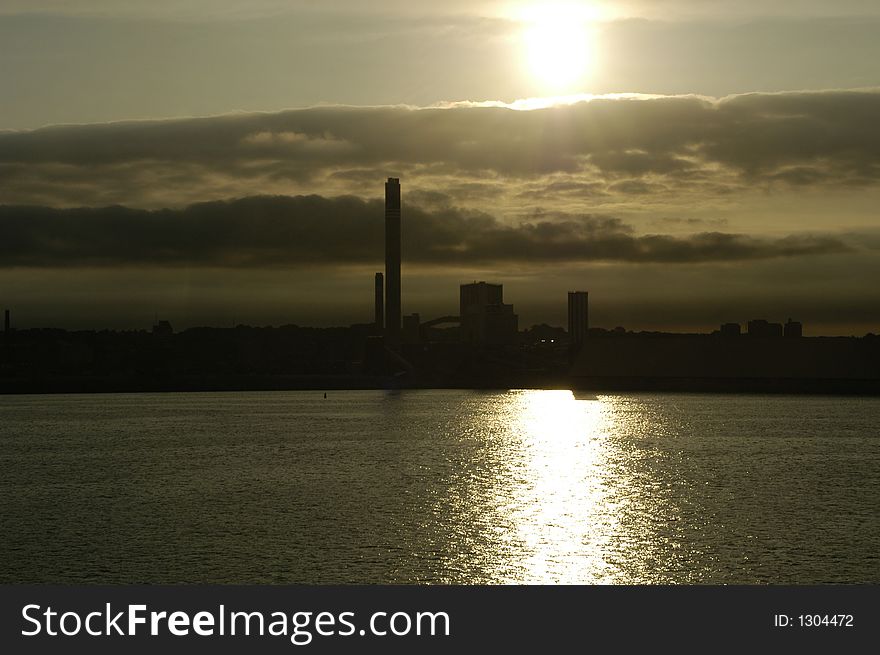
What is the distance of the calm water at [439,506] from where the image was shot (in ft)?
82.6

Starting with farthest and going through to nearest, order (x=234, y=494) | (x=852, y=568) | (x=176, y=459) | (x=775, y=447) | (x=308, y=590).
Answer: (x=775, y=447) < (x=176, y=459) < (x=234, y=494) < (x=852, y=568) < (x=308, y=590)

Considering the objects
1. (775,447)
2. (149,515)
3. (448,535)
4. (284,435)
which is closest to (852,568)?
(448,535)

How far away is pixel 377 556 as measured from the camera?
26.4 meters

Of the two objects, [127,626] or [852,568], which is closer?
[127,626]

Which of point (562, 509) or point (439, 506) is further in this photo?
point (439, 506)

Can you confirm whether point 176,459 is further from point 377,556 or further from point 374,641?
point 374,641

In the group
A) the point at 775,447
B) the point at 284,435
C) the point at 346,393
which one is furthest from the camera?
the point at 346,393

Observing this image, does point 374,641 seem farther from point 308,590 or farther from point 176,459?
point 176,459

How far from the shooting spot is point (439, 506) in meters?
35.9

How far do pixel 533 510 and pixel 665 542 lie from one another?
6624mm

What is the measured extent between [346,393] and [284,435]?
10472 centimetres

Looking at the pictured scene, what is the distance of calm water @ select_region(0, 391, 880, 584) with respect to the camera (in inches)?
991

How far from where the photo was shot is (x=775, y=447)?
213ft

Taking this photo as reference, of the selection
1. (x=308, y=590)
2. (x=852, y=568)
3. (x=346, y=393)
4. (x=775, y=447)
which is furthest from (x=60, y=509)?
(x=346, y=393)
